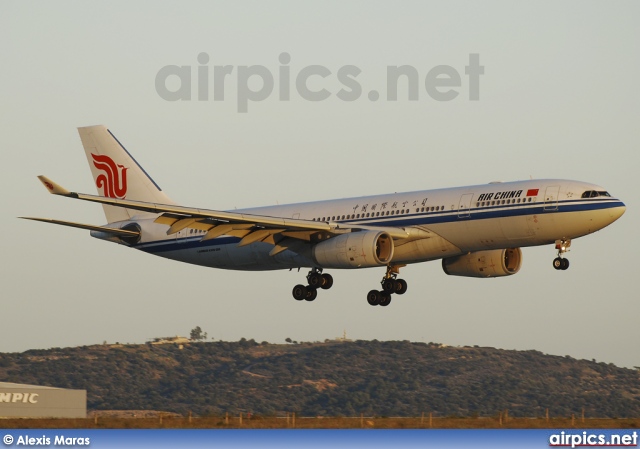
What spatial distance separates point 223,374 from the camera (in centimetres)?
16012

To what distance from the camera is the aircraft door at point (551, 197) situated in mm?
59594

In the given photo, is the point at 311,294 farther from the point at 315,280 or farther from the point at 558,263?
the point at 558,263

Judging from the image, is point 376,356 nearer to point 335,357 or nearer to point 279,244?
point 335,357

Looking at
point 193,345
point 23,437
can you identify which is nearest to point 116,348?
point 193,345

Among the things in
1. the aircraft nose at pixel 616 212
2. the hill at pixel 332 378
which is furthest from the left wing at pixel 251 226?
the hill at pixel 332 378

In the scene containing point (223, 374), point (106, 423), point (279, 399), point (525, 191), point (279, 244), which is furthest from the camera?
point (223, 374)

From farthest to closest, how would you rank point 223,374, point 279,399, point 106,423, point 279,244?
1. point 223,374
2. point 279,399
3. point 106,423
4. point 279,244

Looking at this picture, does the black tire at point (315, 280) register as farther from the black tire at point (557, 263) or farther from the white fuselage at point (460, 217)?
the black tire at point (557, 263)

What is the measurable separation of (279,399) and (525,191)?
86.5 meters

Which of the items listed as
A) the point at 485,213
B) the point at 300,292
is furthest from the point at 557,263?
the point at 300,292

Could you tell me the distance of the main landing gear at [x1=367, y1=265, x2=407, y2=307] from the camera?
67062mm

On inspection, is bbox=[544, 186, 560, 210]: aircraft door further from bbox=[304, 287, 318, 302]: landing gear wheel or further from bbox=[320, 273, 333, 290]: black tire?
bbox=[304, 287, 318, 302]: landing gear wheel

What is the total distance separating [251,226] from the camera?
6456 cm

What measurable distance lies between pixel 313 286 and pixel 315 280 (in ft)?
1.70
